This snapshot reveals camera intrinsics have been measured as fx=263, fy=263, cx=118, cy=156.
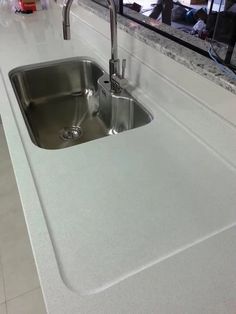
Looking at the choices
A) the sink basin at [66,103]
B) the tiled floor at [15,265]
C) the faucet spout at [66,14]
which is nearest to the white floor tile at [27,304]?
the tiled floor at [15,265]

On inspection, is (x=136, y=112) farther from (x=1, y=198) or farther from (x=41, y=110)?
(x=1, y=198)

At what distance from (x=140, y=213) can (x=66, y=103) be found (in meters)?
1.01

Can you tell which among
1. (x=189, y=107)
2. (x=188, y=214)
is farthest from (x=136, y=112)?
(x=188, y=214)

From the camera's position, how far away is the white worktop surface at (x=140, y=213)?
1.60ft

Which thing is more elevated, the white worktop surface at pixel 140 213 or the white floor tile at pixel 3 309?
the white worktop surface at pixel 140 213

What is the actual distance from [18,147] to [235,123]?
2.10 ft

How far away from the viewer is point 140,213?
633mm

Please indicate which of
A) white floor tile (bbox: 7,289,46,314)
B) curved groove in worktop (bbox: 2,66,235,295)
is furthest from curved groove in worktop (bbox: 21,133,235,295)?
white floor tile (bbox: 7,289,46,314)

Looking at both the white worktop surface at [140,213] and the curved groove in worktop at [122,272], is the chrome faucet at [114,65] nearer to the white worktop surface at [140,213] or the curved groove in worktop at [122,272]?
the white worktop surface at [140,213]

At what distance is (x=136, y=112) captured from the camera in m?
1.08

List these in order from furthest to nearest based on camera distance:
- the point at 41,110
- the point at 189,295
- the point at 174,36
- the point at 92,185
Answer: the point at 41,110
the point at 174,36
the point at 92,185
the point at 189,295

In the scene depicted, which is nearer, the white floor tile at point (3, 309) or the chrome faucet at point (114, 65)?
the chrome faucet at point (114, 65)

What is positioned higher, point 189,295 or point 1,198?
point 189,295

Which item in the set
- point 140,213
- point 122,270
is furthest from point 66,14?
point 122,270
